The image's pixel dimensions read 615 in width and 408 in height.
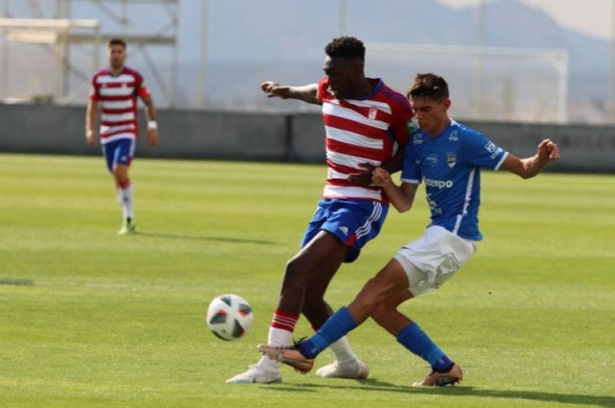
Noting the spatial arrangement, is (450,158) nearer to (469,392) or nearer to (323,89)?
(323,89)

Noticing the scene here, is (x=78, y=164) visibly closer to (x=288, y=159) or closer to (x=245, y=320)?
(x=288, y=159)

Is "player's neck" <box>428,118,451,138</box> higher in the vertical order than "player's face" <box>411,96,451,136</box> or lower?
lower

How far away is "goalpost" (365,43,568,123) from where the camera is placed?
52031mm

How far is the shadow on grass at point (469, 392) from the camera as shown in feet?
26.9

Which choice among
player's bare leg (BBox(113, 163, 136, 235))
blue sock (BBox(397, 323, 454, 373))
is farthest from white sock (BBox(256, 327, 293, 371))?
player's bare leg (BBox(113, 163, 136, 235))

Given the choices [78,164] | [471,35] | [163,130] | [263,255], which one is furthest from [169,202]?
[471,35]

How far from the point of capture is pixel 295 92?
379 inches

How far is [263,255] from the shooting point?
645 inches

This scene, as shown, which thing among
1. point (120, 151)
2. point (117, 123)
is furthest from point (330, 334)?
point (117, 123)

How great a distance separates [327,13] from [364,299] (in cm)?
5171

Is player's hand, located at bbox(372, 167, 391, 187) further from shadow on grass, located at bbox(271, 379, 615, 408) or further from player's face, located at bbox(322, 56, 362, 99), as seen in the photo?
shadow on grass, located at bbox(271, 379, 615, 408)

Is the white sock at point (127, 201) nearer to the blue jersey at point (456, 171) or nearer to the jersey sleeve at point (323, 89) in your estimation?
the jersey sleeve at point (323, 89)

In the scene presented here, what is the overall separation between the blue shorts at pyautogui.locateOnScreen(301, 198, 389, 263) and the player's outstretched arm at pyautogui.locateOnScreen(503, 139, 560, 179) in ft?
2.85

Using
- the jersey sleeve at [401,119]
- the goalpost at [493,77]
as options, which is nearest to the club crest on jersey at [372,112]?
the jersey sleeve at [401,119]
